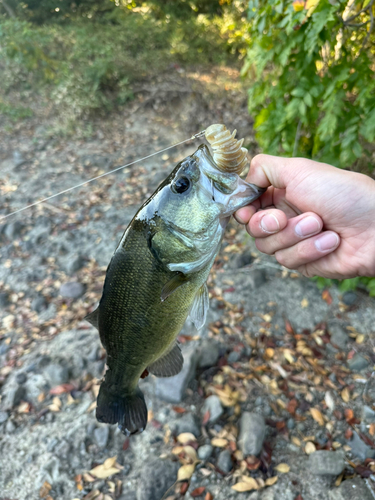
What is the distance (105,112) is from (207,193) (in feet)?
22.7

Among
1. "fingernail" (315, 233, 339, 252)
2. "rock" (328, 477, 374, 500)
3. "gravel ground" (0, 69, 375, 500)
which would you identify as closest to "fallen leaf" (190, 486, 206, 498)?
"gravel ground" (0, 69, 375, 500)

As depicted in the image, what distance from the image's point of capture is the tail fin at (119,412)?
180cm

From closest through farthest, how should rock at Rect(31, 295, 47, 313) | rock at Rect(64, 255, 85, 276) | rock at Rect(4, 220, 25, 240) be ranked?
1. rock at Rect(31, 295, 47, 313)
2. rock at Rect(64, 255, 85, 276)
3. rock at Rect(4, 220, 25, 240)

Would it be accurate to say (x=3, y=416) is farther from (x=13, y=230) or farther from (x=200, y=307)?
(x=13, y=230)

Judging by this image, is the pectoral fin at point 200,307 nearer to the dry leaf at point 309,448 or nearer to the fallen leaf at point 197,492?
the fallen leaf at point 197,492

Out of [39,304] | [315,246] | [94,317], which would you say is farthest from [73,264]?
[315,246]

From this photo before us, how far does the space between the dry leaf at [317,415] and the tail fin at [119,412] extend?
167 cm

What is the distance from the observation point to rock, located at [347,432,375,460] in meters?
2.49

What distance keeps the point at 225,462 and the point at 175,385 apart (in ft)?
2.27

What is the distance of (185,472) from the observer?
2.43 metres

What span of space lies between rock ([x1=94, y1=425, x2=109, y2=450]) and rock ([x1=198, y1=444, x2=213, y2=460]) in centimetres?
76

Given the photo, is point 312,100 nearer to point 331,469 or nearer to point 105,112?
point 331,469

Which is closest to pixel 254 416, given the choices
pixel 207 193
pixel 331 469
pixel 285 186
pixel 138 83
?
pixel 331 469

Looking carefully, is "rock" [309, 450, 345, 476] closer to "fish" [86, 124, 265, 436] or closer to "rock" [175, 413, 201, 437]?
"rock" [175, 413, 201, 437]
